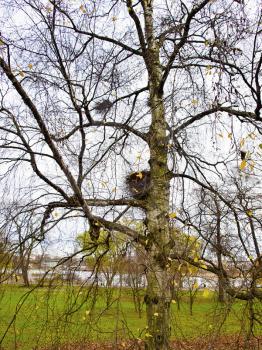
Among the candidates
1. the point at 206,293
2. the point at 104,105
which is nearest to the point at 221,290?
the point at 206,293

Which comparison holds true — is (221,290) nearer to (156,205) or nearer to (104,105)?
(156,205)

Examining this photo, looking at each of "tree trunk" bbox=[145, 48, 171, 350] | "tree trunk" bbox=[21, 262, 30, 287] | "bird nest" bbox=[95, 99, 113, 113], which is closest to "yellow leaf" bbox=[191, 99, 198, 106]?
"tree trunk" bbox=[145, 48, 171, 350]

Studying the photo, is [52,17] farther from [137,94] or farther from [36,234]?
[137,94]

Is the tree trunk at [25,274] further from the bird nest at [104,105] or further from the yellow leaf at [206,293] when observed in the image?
the bird nest at [104,105]

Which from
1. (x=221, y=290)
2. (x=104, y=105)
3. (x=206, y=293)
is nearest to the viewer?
(x=206, y=293)

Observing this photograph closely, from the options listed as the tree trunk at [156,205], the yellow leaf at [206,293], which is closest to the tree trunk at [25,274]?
the tree trunk at [156,205]

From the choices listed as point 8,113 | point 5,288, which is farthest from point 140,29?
point 5,288

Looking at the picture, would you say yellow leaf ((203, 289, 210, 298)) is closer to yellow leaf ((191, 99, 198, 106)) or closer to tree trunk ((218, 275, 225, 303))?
tree trunk ((218, 275, 225, 303))

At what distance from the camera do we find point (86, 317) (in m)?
3.21

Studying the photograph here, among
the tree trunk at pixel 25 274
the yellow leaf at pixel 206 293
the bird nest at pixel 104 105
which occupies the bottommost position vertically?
the yellow leaf at pixel 206 293

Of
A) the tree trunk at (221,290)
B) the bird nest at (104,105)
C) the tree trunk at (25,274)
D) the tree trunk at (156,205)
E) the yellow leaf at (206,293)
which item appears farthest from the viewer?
the bird nest at (104,105)

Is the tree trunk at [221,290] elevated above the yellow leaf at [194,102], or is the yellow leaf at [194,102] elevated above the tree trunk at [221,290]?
the yellow leaf at [194,102]

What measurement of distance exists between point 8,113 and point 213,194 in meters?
1.77

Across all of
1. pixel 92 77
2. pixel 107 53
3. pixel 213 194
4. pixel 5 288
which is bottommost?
pixel 5 288
